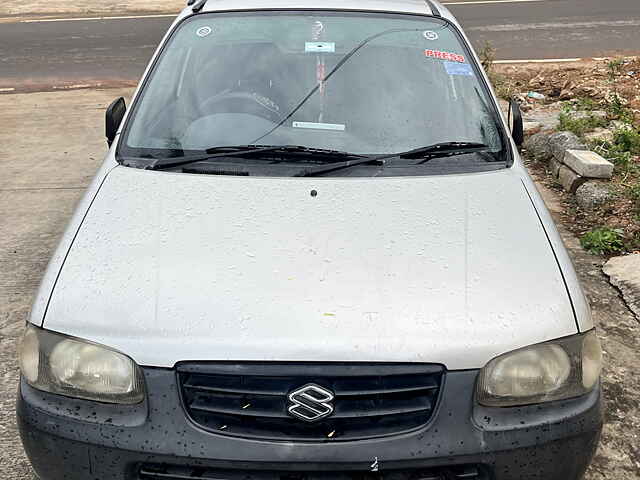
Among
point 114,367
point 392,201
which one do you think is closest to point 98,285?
point 114,367

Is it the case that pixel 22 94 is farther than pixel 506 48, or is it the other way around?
pixel 506 48

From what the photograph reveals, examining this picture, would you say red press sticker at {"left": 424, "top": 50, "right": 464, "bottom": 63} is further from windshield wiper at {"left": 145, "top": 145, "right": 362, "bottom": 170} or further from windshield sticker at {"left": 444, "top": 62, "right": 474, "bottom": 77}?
windshield wiper at {"left": 145, "top": 145, "right": 362, "bottom": 170}

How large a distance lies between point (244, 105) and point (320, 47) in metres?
0.47

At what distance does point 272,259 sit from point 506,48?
33.4 ft

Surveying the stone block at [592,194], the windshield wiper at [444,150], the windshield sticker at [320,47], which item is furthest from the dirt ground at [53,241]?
the windshield sticker at [320,47]

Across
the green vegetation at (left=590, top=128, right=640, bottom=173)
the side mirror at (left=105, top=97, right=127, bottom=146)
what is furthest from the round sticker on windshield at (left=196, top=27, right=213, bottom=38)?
the green vegetation at (left=590, top=128, right=640, bottom=173)

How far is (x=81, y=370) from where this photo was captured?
6.74 feet

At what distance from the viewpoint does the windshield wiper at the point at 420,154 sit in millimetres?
2764

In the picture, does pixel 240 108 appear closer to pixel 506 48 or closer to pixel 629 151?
pixel 629 151

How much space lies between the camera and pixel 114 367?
2.02 meters

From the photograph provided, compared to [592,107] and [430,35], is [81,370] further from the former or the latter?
[592,107]

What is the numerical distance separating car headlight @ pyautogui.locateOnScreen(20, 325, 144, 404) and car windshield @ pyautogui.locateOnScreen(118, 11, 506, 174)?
106 centimetres

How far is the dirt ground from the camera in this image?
294 cm

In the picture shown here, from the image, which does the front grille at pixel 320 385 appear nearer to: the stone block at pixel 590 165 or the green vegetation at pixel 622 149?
the stone block at pixel 590 165
